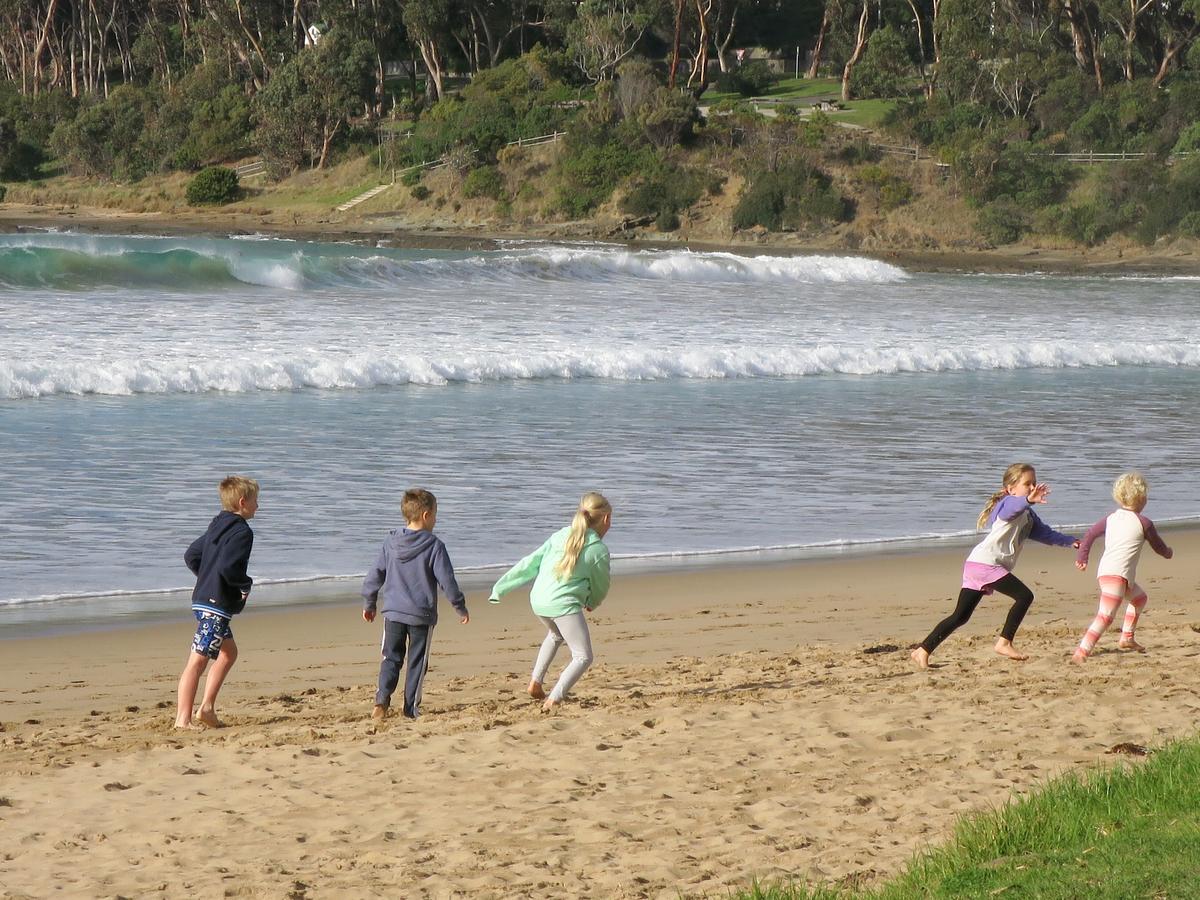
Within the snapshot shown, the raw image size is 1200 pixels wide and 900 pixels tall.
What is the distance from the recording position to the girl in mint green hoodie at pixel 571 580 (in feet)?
21.5

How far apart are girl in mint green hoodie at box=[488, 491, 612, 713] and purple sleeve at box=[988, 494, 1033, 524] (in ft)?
7.21

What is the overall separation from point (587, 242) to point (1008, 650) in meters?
55.4

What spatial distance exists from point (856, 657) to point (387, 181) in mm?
67862

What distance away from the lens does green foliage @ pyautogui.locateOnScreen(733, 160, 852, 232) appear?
64.9 m

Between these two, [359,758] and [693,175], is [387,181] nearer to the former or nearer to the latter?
[693,175]

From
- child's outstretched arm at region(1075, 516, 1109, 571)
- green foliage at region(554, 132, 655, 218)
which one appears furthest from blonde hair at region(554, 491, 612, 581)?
green foliage at region(554, 132, 655, 218)

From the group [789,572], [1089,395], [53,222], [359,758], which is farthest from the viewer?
[53,222]

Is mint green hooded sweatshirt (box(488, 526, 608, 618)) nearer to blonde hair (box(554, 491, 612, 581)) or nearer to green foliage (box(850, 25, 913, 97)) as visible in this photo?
blonde hair (box(554, 491, 612, 581))

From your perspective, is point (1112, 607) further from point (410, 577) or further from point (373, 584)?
point (373, 584)

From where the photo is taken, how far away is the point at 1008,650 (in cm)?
761

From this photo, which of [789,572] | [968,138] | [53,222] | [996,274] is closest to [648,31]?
[968,138]

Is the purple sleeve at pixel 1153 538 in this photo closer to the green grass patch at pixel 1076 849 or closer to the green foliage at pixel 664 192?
the green grass patch at pixel 1076 849

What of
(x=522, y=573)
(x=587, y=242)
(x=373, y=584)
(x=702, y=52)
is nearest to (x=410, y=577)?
(x=373, y=584)

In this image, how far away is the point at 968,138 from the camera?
6712cm
